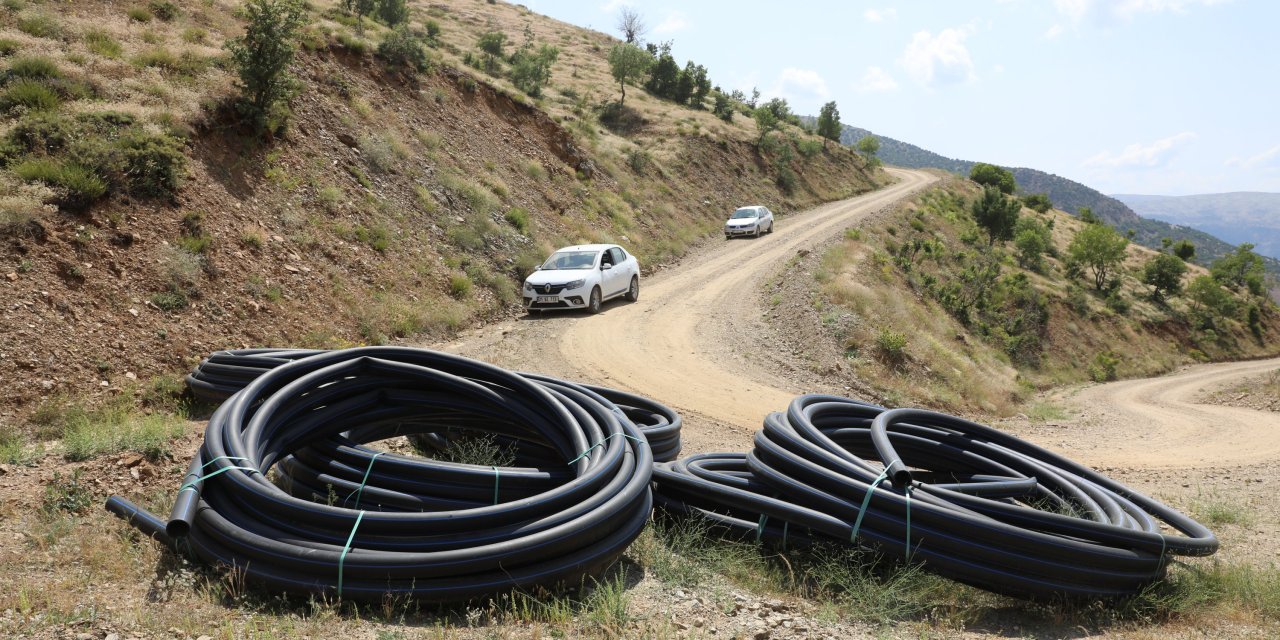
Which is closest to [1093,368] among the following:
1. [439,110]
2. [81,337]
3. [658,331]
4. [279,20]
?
[658,331]

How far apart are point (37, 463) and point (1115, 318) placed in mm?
53954

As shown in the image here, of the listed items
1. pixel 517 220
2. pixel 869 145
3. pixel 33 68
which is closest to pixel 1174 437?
pixel 517 220

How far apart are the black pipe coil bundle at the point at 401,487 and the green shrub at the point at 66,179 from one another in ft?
23.8

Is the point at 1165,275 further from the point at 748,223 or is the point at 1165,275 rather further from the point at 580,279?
the point at 580,279

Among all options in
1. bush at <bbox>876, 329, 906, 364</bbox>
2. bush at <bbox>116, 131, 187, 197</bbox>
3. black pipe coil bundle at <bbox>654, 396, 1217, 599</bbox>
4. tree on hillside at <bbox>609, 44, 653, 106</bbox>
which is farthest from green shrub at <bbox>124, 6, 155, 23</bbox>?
tree on hillside at <bbox>609, 44, 653, 106</bbox>

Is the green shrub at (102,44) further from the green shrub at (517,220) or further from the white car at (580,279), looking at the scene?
the green shrub at (517,220)

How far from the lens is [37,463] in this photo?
6.03 metres

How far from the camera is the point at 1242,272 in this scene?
2566 inches

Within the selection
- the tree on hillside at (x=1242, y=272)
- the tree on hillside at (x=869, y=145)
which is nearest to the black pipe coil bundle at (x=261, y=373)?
the tree on hillside at (x=1242, y=272)

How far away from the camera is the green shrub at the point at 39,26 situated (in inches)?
563

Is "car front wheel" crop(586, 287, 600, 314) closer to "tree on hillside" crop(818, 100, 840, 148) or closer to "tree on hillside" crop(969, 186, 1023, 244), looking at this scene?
"tree on hillside" crop(969, 186, 1023, 244)

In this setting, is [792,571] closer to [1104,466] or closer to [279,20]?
[1104,466]

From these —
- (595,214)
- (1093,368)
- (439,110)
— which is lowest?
(1093,368)

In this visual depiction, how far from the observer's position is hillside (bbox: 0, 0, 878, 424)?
9578 mm
